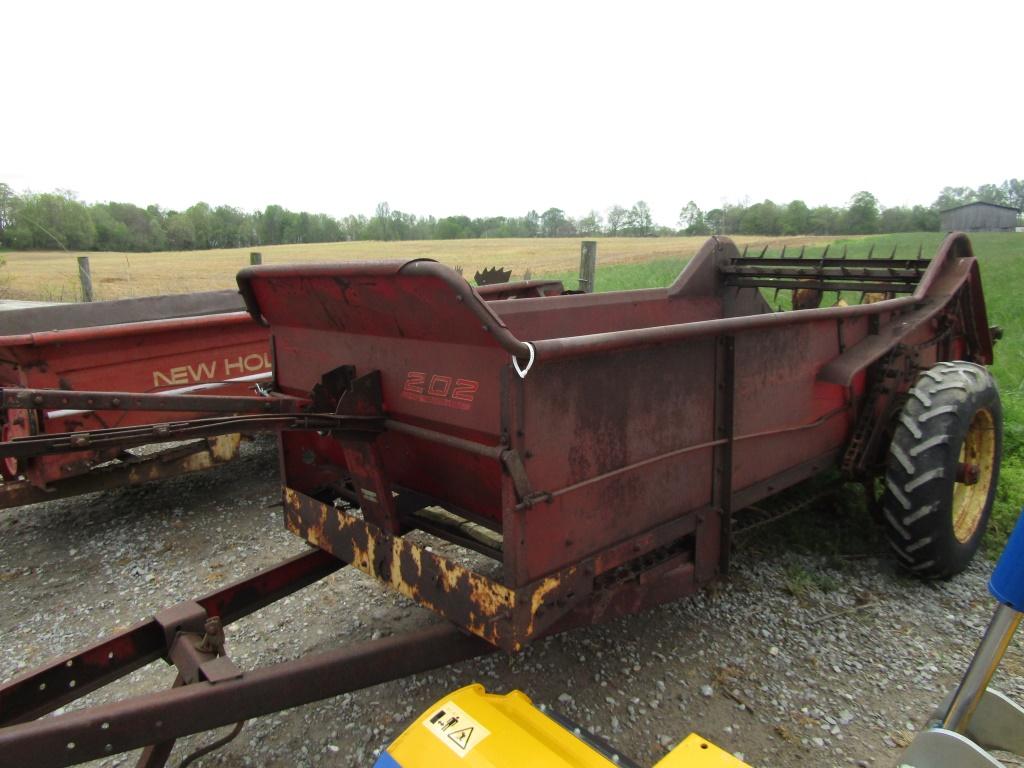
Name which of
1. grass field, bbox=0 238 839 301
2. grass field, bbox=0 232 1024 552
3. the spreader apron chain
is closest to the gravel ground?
the spreader apron chain

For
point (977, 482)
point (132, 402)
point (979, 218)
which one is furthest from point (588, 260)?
point (979, 218)

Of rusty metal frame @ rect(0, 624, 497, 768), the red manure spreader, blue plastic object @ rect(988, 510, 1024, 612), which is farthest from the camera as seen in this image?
the red manure spreader

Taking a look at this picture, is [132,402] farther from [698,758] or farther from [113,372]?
[113,372]

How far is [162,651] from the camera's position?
2.33 meters

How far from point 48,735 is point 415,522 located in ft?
4.76

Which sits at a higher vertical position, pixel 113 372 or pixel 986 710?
pixel 113 372

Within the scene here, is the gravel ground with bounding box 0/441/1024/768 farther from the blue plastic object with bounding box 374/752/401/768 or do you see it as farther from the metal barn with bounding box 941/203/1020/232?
the metal barn with bounding box 941/203/1020/232

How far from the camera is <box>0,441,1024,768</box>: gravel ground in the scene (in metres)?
2.70

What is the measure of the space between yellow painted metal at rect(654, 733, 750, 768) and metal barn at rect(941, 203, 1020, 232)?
181 feet

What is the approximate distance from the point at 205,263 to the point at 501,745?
102 ft

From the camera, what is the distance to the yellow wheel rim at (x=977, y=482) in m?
3.89

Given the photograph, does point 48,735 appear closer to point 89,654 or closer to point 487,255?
point 89,654

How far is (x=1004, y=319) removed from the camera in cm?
1130

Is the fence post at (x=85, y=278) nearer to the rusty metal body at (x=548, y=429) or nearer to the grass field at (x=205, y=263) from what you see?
the grass field at (x=205, y=263)
